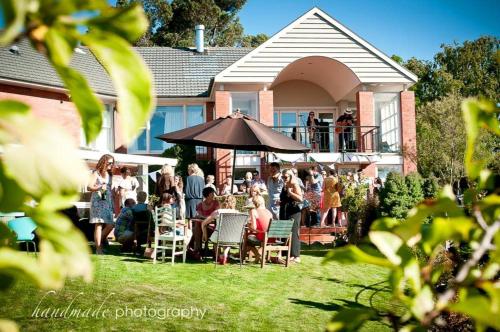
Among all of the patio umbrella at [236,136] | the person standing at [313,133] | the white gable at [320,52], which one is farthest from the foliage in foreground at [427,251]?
the person standing at [313,133]

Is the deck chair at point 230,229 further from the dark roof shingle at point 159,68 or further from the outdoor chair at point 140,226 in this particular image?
the dark roof shingle at point 159,68

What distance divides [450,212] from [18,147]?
502 millimetres

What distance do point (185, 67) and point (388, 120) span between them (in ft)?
33.0

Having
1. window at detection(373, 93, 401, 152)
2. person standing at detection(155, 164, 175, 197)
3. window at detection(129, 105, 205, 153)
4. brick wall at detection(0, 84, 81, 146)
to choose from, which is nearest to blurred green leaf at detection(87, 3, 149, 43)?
person standing at detection(155, 164, 175, 197)

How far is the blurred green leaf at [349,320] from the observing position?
617mm

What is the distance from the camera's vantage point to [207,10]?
4797 centimetres

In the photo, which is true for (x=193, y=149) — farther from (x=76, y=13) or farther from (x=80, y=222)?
A: (x=76, y=13)

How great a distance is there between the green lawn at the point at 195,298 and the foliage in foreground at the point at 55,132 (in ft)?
12.4

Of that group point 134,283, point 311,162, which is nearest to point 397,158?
point 311,162

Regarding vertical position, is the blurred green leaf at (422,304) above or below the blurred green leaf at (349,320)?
above

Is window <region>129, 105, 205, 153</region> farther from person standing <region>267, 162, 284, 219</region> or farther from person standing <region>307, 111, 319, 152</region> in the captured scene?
person standing <region>267, 162, 284, 219</region>

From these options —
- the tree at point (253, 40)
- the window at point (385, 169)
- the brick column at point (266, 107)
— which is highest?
the tree at point (253, 40)

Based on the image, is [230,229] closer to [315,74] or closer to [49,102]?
[49,102]

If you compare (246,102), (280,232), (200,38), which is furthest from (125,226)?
(200,38)
